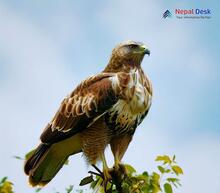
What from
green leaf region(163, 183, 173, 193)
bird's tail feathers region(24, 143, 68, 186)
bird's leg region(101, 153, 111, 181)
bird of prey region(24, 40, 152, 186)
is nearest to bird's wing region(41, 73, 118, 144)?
bird of prey region(24, 40, 152, 186)

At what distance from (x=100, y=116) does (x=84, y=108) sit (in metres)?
0.21

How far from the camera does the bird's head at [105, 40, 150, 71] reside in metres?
6.96

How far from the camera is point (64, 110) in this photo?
7039 mm

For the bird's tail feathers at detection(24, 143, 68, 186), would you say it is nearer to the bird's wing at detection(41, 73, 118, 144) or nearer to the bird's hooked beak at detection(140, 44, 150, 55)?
the bird's wing at detection(41, 73, 118, 144)

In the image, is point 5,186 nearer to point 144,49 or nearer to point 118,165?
point 118,165

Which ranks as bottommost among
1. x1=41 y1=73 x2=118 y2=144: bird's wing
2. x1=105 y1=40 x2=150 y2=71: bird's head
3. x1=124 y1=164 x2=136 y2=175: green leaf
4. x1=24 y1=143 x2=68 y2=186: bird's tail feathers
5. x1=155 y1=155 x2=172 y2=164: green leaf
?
x1=24 y1=143 x2=68 y2=186: bird's tail feathers

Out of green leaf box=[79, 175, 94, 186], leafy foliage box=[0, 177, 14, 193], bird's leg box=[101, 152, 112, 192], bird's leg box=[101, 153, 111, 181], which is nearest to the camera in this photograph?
leafy foliage box=[0, 177, 14, 193]

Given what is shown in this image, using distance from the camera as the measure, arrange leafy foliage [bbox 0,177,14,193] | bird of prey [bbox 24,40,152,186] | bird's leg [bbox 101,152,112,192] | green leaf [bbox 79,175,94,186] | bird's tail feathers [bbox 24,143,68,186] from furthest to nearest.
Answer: bird's tail feathers [bbox 24,143,68,186], bird of prey [bbox 24,40,152,186], bird's leg [bbox 101,152,112,192], green leaf [bbox 79,175,94,186], leafy foliage [bbox 0,177,14,193]

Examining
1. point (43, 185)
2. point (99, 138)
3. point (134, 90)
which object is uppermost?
point (134, 90)

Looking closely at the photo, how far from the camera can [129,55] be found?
698 cm

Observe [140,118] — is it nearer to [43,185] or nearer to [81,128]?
[81,128]

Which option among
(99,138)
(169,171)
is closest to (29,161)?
(99,138)

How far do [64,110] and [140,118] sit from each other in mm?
881

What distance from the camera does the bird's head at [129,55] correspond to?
6.96 meters
